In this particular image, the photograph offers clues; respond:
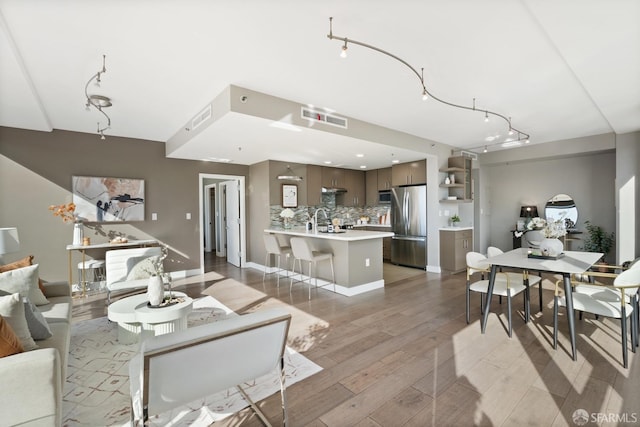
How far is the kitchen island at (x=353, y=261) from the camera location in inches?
180

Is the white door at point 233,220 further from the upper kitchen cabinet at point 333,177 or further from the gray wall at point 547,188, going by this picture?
the gray wall at point 547,188

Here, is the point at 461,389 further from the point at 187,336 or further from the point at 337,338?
the point at 187,336

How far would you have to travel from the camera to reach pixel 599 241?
575 cm

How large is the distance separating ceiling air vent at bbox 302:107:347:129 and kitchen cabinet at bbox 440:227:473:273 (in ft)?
10.7

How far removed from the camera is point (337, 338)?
299 cm

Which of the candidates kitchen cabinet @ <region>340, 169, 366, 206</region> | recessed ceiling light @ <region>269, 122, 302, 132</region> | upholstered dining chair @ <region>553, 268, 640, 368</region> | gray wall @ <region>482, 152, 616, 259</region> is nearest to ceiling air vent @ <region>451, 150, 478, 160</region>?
gray wall @ <region>482, 152, 616, 259</region>

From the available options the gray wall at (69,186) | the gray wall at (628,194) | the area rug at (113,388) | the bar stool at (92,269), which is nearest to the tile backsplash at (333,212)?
the gray wall at (69,186)

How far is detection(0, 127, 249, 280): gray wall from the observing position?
14.5 ft

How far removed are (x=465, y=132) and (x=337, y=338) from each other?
4.19 meters

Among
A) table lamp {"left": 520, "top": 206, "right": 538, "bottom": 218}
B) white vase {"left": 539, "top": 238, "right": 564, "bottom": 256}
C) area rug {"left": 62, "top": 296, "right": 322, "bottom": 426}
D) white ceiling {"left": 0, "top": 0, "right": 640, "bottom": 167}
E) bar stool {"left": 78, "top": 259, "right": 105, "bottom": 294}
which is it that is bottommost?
area rug {"left": 62, "top": 296, "right": 322, "bottom": 426}

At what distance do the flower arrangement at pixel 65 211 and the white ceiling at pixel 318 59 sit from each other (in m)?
1.18

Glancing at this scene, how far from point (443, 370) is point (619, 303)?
1.72m

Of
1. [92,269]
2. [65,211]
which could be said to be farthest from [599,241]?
[65,211]

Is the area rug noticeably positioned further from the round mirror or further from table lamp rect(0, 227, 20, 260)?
the round mirror
